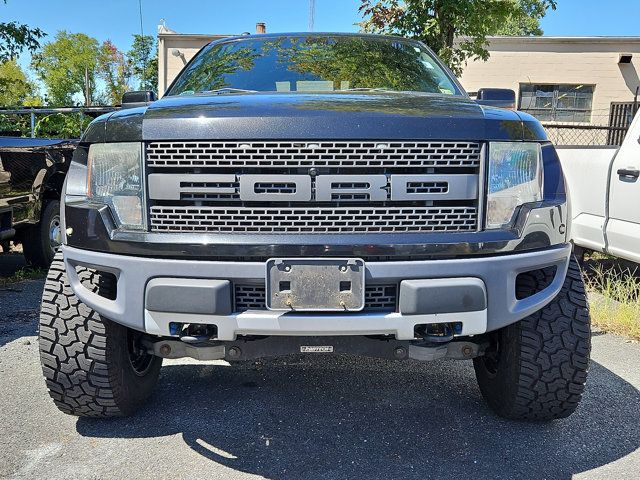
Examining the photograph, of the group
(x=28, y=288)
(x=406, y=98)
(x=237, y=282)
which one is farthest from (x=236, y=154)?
(x=28, y=288)

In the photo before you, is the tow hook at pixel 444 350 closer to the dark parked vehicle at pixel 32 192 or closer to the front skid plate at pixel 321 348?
the front skid plate at pixel 321 348

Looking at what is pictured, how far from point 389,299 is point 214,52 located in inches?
94.2

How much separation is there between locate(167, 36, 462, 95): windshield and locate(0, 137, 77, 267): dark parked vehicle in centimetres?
240

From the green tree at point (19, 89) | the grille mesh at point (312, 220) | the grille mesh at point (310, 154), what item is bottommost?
the grille mesh at point (312, 220)

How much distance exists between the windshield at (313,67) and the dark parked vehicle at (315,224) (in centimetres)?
97

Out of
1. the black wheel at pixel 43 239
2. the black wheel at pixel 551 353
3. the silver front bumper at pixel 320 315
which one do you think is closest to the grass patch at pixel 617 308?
the black wheel at pixel 551 353

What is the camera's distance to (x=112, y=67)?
2290 inches

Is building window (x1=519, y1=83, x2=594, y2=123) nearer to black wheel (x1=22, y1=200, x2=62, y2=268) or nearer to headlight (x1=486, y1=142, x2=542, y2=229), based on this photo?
black wheel (x1=22, y1=200, x2=62, y2=268)

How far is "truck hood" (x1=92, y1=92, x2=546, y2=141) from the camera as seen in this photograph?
218 centimetres

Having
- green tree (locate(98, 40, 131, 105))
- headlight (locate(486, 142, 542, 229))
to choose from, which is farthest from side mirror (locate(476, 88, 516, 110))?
green tree (locate(98, 40, 131, 105))

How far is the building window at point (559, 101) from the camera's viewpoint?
16.9 meters

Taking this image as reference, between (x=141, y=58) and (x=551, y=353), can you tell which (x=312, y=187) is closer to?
(x=551, y=353)

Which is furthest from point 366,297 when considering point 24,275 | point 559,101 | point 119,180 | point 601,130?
point 559,101

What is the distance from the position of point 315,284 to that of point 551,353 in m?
1.16
